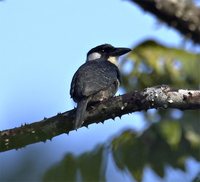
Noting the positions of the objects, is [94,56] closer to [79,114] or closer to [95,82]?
[95,82]

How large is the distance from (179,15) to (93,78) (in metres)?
0.81

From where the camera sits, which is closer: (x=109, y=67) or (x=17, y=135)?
(x=17, y=135)

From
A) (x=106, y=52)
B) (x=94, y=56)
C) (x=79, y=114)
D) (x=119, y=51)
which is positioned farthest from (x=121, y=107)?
(x=94, y=56)

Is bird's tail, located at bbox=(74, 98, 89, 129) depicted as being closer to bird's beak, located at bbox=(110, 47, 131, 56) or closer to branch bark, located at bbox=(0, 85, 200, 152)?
branch bark, located at bbox=(0, 85, 200, 152)

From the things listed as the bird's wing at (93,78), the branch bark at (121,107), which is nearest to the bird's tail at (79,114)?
the branch bark at (121,107)

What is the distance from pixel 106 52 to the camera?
240 inches

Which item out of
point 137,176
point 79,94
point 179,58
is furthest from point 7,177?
point 179,58

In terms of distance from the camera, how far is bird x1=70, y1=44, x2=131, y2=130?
15.2 ft

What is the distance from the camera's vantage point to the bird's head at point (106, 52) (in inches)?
230

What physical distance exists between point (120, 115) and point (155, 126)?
42.1 inches

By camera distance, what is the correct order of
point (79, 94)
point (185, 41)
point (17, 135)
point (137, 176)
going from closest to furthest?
point (17, 135) < point (137, 176) < point (79, 94) < point (185, 41)

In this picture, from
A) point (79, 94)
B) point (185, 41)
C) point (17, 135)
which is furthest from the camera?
point (185, 41)

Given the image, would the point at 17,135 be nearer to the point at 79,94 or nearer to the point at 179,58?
the point at 79,94

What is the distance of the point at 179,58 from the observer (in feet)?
17.2
